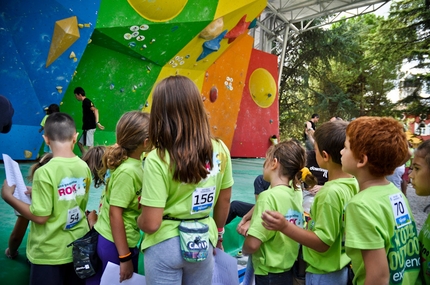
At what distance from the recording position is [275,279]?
6.20 feet

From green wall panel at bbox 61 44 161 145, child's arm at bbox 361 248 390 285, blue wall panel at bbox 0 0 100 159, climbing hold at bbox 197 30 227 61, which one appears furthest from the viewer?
climbing hold at bbox 197 30 227 61

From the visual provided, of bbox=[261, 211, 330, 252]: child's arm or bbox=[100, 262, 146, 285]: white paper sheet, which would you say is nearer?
bbox=[261, 211, 330, 252]: child's arm

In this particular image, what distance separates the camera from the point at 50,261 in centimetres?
197

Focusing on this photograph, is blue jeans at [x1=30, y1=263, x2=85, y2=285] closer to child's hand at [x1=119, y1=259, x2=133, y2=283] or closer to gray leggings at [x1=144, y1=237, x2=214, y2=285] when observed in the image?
child's hand at [x1=119, y1=259, x2=133, y2=283]

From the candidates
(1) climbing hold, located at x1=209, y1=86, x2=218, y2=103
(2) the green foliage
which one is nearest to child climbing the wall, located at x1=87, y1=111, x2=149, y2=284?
(1) climbing hold, located at x1=209, y1=86, x2=218, y2=103

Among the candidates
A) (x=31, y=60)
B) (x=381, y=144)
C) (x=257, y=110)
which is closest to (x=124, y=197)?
(x=381, y=144)

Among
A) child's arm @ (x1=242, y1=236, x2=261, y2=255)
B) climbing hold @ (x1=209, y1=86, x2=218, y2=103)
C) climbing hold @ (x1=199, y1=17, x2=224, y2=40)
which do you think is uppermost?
climbing hold @ (x1=199, y1=17, x2=224, y2=40)

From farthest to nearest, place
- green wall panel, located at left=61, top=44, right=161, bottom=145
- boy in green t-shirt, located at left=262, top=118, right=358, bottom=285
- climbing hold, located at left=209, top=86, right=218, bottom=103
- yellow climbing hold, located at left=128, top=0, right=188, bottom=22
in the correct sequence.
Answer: climbing hold, located at left=209, top=86, right=218, bottom=103, green wall panel, located at left=61, top=44, right=161, bottom=145, yellow climbing hold, located at left=128, top=0, right=188, bottom=22, boy in green t-shirt, located at left=262, top=118, right=358, bottom=285

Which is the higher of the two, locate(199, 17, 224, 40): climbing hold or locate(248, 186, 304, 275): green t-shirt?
locate(199, 17, 224, 40): climbing hold

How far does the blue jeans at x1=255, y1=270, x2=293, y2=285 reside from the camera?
1.88 metres

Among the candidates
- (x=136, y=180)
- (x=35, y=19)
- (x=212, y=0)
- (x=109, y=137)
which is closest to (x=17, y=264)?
(x=136, y=180)

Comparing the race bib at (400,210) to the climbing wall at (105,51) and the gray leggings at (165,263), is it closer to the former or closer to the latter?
the gray leggings at (165,263)

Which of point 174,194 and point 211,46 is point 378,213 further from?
point 211,46

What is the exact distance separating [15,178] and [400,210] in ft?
6.22
